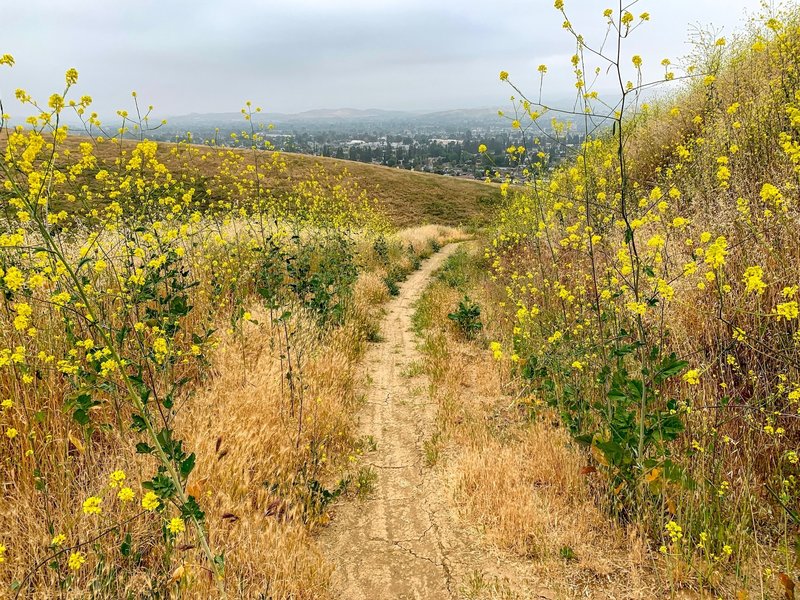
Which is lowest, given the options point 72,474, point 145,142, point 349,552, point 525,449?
point 349,552

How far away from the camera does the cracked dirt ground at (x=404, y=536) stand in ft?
9.18

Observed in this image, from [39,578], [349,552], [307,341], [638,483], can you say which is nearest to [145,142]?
[307,341]

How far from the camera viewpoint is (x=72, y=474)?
288 centimetres

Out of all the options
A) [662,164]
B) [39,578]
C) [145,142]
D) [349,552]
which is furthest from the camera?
[662,164]

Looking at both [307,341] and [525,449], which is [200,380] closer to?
[307,341]

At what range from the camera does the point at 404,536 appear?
3.25 meters

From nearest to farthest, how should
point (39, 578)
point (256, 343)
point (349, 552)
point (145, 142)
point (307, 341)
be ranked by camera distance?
1. point (39, 578)
2. point (349, 552)
3. point (145, 142)
4. point (256, 343)
5. point (307, 341)

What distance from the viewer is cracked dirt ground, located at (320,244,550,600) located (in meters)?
2.80

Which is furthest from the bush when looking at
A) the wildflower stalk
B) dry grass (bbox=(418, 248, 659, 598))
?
the wildflower stalk

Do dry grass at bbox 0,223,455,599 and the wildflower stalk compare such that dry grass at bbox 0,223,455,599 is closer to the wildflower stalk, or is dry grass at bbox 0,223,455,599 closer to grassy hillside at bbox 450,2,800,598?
the wildflower stalk

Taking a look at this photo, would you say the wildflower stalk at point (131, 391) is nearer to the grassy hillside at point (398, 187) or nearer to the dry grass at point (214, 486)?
the dry grass at point (214, 486)

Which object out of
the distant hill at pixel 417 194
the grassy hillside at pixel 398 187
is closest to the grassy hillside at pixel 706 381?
the grassy hillside at pixel 398 187

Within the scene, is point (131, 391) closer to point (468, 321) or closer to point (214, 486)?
point (214, 486)

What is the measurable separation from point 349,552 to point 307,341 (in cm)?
303
